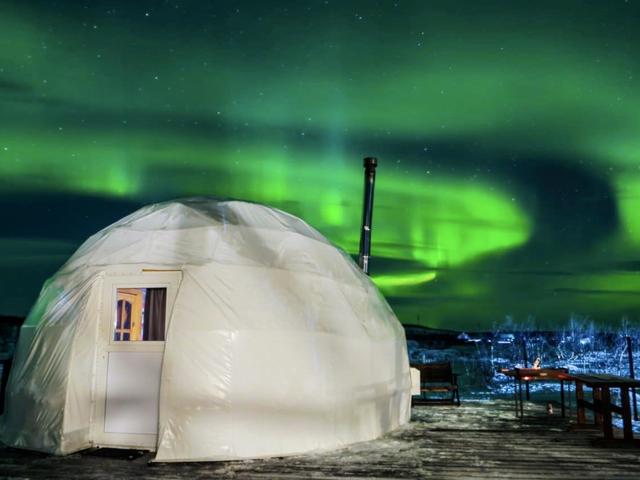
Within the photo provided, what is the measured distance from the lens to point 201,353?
6.08 m

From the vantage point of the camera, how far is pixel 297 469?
17.8 feet

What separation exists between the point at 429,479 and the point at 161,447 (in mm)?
2786

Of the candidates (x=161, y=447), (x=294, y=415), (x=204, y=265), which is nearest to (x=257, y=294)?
(x=204, y=265)

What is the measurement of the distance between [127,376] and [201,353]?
106cm

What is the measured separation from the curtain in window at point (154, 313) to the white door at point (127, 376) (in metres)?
0.28

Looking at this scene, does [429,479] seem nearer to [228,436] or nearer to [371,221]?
[228,436]

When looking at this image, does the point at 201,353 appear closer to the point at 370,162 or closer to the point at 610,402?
the point at 610,402

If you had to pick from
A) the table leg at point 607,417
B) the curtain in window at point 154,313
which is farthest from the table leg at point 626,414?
the curtain in window at point 154,313

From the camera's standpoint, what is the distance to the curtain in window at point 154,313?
695cm

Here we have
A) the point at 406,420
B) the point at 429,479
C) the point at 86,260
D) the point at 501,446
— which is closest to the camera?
the point at 429,479

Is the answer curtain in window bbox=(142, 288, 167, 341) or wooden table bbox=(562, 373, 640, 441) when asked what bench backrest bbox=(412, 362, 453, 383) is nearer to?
wooden table bbox=(562, 373, 640, 441)

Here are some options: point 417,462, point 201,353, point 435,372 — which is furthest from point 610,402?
point 201,353

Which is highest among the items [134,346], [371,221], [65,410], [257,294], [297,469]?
[371,221]

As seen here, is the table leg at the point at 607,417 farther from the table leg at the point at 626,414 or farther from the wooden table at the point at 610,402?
the table leg at the point at 626,414
